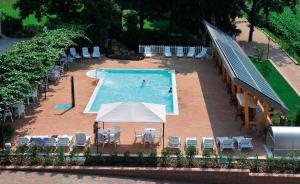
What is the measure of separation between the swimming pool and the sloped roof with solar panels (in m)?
3.55

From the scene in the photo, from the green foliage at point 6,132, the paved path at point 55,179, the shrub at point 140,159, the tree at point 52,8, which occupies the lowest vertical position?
the paved path at point 55,179

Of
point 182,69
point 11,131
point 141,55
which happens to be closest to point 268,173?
point 11,131

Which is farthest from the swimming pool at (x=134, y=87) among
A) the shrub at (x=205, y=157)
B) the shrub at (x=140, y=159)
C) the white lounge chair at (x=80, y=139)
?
the shrub at (x=140, y=159)

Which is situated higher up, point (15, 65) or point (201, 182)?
point (15, 65)

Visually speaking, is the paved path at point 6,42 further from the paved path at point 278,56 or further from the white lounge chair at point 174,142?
the white lounge chair at point 174,142

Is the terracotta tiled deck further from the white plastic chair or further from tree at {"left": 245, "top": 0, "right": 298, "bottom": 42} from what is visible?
tree at {"left": 245, "top": 0, "right": 298, "bottom": 42}

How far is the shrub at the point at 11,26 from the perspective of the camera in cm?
4181

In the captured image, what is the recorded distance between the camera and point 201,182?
20062 millimetres

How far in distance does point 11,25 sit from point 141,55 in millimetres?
11644

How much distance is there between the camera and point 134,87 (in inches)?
1218

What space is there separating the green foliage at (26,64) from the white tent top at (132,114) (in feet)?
12.3

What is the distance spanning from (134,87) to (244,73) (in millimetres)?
7892

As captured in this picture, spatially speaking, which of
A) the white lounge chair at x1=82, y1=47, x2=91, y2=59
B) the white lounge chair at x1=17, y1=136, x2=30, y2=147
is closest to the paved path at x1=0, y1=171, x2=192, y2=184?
the white lounge chair at x1=17, y1=136, x2=30, y2=147

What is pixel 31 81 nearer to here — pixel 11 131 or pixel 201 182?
pixel 11 131
